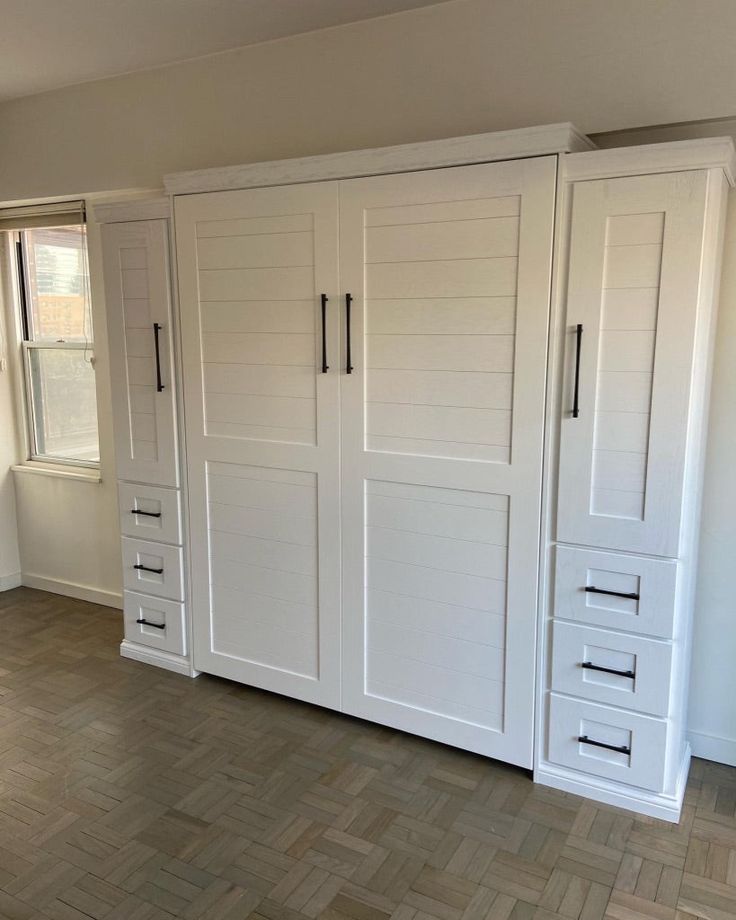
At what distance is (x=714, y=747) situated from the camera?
2.52m

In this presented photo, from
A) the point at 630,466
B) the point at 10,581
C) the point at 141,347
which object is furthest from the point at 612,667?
the point at 10,581

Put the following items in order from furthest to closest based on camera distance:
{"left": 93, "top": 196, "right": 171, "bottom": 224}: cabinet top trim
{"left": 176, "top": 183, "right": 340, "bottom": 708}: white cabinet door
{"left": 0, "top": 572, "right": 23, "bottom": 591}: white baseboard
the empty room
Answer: {"left": 0, "top": 572, "right": 23, "bottom": 591}: white baseboard
{"left": 93, "top": 196, "right": 171, "bottom": 224}: cabinet top trim
{"left": 176, "top": 183, "right": 340, "bottom": 708}: white cabinet door
the empty room

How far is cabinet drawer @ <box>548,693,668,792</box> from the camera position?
2.18 meters

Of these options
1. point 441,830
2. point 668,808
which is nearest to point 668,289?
Result: point 668,808

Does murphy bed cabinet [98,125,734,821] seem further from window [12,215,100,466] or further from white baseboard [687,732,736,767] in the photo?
window [12,215,100,466]

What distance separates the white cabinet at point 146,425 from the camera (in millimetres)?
2873

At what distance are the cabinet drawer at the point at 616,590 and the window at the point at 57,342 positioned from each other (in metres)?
2.63

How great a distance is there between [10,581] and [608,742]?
3.37 meters

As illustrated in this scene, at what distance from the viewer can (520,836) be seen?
2.14 m

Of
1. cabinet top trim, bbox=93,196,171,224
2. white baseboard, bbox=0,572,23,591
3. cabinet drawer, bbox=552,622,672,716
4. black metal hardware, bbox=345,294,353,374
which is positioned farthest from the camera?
white baseboard, bbox=0,572,23,591

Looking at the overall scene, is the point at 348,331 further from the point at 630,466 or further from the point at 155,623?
the point at 155,623

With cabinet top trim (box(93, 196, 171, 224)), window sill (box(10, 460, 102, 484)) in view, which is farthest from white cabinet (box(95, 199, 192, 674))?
window sill (box(10, 460, 102, 484))

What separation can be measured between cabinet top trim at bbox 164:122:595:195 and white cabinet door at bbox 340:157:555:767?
0.04 meters

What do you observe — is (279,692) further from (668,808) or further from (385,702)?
(668,808)
